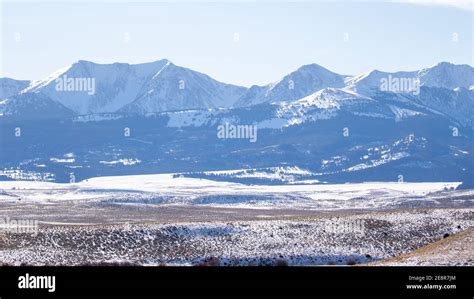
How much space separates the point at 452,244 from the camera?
164 feet

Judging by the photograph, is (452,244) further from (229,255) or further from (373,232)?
(373,232)

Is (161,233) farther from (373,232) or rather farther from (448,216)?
(448,216)

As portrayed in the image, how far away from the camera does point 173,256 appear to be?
2537 inches
